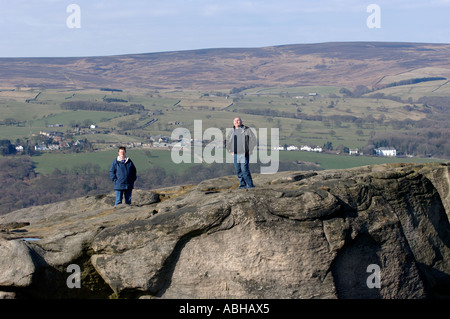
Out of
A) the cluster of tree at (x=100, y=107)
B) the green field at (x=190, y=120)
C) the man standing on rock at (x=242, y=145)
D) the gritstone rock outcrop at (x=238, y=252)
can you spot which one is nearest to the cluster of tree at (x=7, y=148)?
the green field at (x=190, y=120)

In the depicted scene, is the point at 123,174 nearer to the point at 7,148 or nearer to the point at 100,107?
the point at 7,148

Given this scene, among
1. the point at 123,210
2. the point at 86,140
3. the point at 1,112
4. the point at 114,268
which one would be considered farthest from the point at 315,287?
the point at 1,112

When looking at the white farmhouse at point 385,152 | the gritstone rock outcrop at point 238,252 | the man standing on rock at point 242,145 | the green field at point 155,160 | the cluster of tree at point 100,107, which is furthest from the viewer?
the cluster of tree at point 100,107

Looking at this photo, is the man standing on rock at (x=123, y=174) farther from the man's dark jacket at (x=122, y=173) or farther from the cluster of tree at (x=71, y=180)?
the cluster of tree at (x=71, y=180)

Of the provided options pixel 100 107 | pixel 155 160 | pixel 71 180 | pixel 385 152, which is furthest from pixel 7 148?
pixel 385 152

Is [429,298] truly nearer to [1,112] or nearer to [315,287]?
[315,287]

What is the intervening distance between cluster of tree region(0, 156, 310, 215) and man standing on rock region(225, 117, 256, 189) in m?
49.8

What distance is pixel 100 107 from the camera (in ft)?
515

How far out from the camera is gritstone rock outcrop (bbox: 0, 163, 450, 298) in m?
14.9

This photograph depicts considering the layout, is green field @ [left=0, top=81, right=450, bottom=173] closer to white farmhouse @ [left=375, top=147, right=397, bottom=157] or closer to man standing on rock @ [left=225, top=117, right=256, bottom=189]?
white farmhouse @ [left=375, top=147, right=397, bottom=157]

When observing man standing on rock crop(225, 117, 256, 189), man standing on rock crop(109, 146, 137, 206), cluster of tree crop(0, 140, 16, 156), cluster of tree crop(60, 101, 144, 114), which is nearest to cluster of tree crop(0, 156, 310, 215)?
cluster of tree crop(0, 140, 16, 156)

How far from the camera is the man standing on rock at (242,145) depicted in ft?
65.2

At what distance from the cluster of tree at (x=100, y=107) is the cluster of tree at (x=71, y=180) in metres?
65.9

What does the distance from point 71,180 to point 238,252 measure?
214 feet
